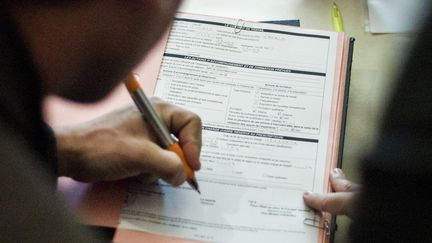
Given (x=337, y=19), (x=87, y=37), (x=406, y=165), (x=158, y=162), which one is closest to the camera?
(x=406, y=165)

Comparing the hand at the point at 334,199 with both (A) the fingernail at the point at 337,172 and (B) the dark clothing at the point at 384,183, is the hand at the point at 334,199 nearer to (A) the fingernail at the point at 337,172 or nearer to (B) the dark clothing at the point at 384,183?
(A) the fingernail at the point at 337,172

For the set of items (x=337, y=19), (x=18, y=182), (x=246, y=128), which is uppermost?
(x=337, y=19)

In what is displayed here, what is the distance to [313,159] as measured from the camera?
0.72 m

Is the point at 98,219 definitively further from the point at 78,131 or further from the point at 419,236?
the point at 419,236

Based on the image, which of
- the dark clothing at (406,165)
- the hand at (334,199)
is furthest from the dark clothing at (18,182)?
the hand at (334,199)

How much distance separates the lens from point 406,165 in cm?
36

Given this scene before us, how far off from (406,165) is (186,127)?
1.23 feet

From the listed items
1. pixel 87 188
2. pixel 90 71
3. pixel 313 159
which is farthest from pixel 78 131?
pixel 313 159

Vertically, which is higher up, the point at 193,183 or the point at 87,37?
the point at 87,37

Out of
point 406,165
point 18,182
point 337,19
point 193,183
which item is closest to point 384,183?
point 406,165

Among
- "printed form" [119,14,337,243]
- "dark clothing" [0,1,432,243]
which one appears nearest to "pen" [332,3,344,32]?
"printed form" [119,14,337,243]

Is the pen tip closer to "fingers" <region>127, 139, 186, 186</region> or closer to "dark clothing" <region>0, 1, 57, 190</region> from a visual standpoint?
"fingers" <region>127, 139, 186, 186</region>

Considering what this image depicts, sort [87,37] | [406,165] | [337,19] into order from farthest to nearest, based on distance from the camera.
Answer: [337,19]
[87,37]
[406,165]

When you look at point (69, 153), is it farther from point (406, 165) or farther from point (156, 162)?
point (406, 165)
